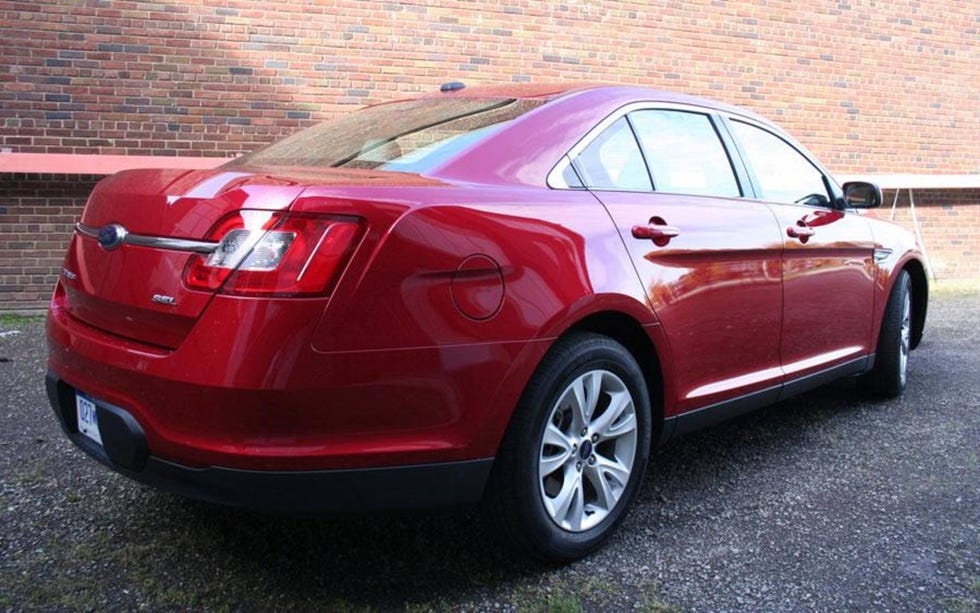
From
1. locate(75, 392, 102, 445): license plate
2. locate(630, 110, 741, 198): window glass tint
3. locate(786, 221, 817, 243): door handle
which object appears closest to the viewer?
locate(75, 392, 102, 445): license plate

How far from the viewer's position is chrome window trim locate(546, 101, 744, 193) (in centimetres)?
273

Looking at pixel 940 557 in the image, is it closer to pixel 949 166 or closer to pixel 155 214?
pixel 155 214

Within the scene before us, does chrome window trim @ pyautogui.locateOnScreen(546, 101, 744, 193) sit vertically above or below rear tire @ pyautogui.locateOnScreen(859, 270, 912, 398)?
above

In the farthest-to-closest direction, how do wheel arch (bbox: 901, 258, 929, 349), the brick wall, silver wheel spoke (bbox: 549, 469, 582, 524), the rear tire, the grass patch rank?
the brick wall, the grass patch, wheel arch (bbox: 901, 258, 929, 349), the rear tire, silver wheel spoke (bbox: 549, 469, 582, 524)

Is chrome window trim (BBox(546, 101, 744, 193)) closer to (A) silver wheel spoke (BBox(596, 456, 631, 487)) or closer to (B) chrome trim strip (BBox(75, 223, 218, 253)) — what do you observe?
(A) silver wheel spoke (BBox(596, 456, 631, 487))

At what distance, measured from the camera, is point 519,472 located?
2.40m

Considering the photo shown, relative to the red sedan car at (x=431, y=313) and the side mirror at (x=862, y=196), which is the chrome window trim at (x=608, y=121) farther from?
the side mirror at (x=862, y=196)

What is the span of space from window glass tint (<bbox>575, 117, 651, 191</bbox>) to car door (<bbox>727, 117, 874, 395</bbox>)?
2.74 ft

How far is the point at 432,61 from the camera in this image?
758cm

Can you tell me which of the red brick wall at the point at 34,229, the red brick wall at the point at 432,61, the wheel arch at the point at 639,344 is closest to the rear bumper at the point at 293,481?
the wheel arch at the point at 639,344

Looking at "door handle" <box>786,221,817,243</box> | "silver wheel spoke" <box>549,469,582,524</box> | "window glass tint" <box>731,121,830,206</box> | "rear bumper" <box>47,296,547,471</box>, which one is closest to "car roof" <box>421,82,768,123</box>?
"window glass tint" <box>731,121,830,206</box>

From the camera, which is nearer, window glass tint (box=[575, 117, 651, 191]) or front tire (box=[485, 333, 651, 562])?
front tire (box=[485, 333, 651, 562])

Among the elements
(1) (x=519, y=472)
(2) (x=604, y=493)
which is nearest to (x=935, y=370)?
(2) (x=604, y=493)

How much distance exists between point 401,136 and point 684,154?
117cm
